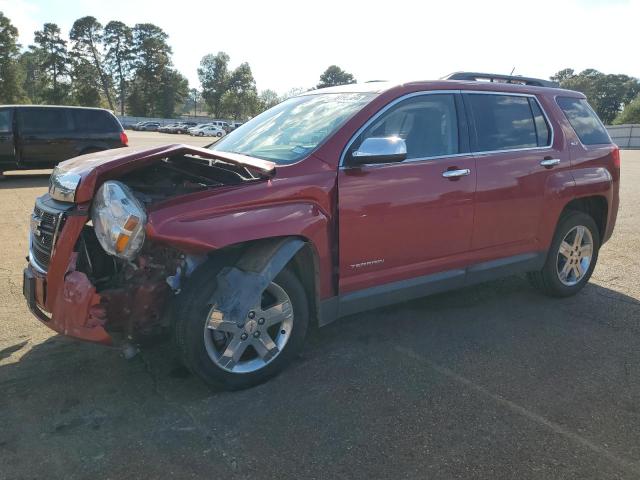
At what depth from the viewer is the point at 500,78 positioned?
184 inches

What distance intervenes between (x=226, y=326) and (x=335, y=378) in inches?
32.2

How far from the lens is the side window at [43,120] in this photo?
11938 millimetres

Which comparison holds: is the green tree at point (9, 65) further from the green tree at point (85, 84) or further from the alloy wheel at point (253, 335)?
the alloy wheel at point (253, 335)

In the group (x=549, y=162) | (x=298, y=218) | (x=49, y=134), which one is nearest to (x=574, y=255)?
(x=549, y=162)

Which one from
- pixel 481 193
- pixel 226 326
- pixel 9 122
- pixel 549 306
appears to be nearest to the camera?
pixel 226 326

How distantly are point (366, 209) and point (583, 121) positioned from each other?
2.92m

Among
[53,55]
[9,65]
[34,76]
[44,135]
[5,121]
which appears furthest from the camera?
[34,76]

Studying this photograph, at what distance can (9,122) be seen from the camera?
11836mm

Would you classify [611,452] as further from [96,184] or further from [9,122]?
[9,122]

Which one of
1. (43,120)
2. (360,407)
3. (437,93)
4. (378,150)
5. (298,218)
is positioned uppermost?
(437,93)

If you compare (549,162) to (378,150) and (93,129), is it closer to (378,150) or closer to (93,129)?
(378,150)

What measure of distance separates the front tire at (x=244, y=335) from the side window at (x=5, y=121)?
448 inches

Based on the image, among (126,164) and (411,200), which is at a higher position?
(126,164)

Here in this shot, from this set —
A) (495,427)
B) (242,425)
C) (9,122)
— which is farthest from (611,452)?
(9,122)
